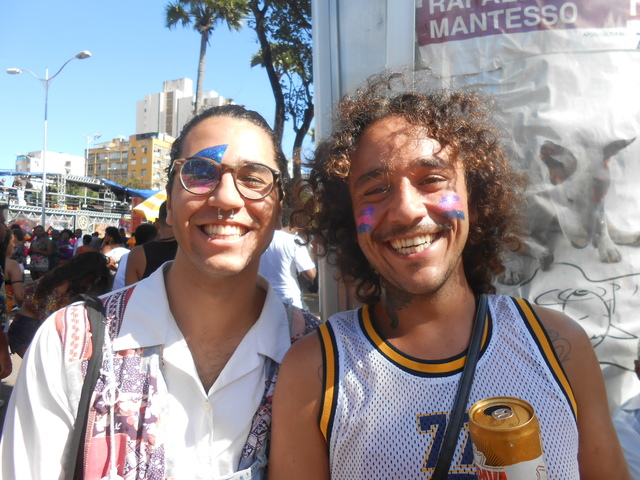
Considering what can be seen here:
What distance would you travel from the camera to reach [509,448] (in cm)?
108

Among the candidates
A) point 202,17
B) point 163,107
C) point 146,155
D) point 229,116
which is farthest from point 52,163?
point 229,116

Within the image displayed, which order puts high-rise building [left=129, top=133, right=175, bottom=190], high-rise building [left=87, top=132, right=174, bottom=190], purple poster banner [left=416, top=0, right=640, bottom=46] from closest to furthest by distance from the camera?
1. purple poster banner [left=416, top=0, right=640, bottom=46]
2. high-rise building [left=87, top=132, right=174, bottom=190]
3. high-rise building [left=129, top=133, right=175, bottom=190]

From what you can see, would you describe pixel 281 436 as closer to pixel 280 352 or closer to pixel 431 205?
pixel 280 352

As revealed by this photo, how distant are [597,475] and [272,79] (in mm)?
11569

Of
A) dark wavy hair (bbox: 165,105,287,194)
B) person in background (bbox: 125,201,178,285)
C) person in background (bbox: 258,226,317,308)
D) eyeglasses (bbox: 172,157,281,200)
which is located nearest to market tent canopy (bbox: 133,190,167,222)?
person in background (bbox: 258,226,317,308)

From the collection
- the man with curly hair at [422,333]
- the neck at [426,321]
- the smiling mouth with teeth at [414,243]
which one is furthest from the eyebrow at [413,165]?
the neck at [426,321]

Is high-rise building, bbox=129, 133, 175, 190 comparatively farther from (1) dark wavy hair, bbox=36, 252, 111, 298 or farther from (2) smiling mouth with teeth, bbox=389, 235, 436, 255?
(2) smiling mouth with teeth, bbox=389, 235, 436, 255

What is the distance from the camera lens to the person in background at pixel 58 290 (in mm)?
4297

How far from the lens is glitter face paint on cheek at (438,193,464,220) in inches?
63.1

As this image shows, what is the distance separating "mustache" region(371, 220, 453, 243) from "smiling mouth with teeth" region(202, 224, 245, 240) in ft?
1.72

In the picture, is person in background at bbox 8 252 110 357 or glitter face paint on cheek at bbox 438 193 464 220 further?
person in background at bbox 8 252 110 357

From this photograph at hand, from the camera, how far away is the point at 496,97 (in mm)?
2037

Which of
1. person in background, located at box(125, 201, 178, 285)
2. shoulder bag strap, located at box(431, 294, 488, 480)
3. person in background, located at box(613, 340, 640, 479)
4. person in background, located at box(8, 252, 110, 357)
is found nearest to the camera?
shoulder bag strap, located at box(431, 294, 488, 480)

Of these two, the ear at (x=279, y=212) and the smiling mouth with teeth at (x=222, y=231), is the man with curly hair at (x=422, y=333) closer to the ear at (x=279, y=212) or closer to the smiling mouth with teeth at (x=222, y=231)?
the ear at (x=279, y=212)
